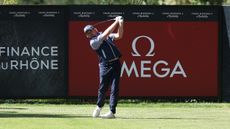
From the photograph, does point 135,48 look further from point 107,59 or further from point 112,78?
point 107,59

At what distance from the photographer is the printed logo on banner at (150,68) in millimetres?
19266

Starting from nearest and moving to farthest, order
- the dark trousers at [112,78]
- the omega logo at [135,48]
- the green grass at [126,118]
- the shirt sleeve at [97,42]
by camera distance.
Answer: the green grass at [126,118], the shirt sleeve at [97,42], the dark trousers at [112,78], the omega logo at [135,48]

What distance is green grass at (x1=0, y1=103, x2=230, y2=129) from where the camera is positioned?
12.1m

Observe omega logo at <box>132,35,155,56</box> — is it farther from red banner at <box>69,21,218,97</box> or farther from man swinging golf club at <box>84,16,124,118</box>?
man swinging golf club at <box>84,16,124,118</box>

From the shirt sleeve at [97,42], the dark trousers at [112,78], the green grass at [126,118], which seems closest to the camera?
the green grass at [126,118]

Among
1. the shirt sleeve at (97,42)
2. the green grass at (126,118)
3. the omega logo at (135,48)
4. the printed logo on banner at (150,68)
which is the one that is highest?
the shirt sleeve at (97,42)

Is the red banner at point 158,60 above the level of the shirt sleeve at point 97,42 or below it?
below

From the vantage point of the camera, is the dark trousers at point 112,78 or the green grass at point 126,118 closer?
the green grass at point 126,118

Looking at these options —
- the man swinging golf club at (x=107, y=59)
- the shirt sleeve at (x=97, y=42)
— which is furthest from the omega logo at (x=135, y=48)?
the shirt sleeve at (x=97, y=42)

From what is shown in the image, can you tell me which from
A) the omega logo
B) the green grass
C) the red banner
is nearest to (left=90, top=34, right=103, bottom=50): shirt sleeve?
the green grass

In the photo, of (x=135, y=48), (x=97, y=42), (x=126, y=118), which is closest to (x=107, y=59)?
(x=97, y=42)

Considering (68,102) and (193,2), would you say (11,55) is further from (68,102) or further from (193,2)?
(193,2)

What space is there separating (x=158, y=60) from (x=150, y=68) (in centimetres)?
29

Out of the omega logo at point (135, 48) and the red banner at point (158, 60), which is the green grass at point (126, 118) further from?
the omega logo at point (135, 48)
